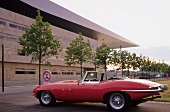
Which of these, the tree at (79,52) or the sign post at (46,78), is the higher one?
the tree at (79,52)

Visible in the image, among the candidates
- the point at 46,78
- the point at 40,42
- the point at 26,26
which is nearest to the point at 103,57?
the point at 26,26

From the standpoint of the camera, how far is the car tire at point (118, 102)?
27.3 ft

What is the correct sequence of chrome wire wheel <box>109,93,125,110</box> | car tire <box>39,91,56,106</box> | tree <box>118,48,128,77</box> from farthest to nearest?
tree <box>118,48,128,77</box> → car tire <box>39,91,56,106</box> → chrome wire wheel <box>109,93,125,110</box>

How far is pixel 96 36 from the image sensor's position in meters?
73.9

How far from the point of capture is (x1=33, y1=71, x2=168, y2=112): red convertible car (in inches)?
325

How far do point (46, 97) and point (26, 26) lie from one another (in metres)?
35.9

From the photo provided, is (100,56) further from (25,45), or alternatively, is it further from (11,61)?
(25,45)

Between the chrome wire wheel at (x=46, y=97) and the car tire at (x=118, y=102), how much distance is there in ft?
8.44

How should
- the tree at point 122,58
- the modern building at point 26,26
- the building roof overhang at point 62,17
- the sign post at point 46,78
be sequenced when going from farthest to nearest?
1. the tree at point 122,58
2. the building roof overhang at point 62,17
3. the modern building at point 26,26
4. the sign post at point 46,78

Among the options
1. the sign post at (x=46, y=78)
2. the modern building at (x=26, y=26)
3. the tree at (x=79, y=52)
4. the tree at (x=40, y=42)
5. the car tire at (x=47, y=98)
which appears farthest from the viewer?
the modern building at (x=26, y=26)

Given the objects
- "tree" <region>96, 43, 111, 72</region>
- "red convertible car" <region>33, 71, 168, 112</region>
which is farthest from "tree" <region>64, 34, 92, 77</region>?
"red convertible car" <region>33, 71, 168, 112</region>

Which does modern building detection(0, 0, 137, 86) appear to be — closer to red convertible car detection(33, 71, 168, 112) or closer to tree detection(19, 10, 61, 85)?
tree detection(19, 10, 61, 85)

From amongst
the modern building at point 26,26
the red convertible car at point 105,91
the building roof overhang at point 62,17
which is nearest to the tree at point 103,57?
the modern building at point 26,26

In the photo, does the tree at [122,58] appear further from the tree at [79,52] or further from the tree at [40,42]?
the tree at [40,42]
